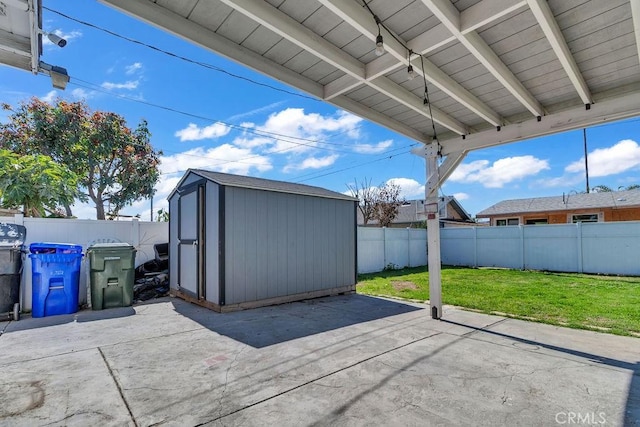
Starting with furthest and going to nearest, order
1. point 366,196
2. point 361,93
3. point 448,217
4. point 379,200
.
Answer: point 366,196, point 448,217, point 379,200, point 361,93

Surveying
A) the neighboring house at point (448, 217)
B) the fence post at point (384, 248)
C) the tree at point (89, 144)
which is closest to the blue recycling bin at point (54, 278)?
the tree at point (89, 144)

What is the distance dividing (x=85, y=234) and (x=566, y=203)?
67.2 feet

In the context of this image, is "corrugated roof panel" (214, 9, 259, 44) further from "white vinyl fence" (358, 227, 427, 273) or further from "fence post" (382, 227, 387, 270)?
"fence post" (382, 227, 387, 270)

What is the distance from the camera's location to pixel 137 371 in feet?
9.74

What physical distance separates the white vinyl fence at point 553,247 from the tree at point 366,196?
7226 millimetres

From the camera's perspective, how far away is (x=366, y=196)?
821 inches

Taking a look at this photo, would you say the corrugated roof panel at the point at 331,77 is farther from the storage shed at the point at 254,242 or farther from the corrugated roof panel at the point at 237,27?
the storage shed at the point at 254,242

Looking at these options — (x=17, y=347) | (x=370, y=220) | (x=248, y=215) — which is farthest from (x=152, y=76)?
(x=370, y=220)

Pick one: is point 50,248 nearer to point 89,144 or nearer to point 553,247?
point 89,144

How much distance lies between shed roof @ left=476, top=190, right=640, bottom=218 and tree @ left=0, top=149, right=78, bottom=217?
64.9 feet

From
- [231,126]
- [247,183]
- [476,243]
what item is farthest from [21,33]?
[476,243]

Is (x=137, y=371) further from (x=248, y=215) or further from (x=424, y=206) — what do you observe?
(x=424, y=206)

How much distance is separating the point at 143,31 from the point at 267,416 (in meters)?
5.32

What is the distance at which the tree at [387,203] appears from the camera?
1947cm
